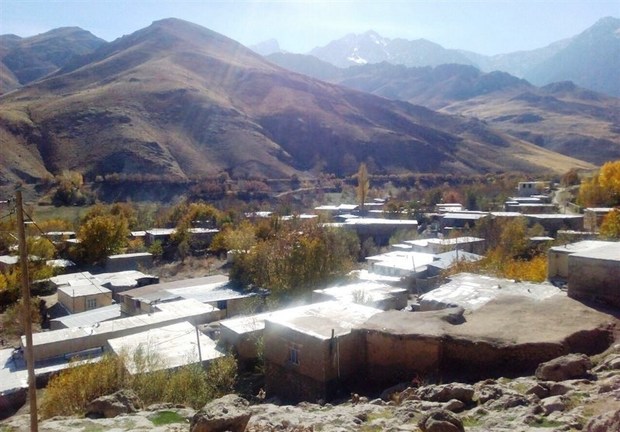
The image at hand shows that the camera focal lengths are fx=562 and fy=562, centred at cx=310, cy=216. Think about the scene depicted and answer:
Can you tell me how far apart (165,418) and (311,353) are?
334cm

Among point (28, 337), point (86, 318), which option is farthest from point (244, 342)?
point (86, 318)

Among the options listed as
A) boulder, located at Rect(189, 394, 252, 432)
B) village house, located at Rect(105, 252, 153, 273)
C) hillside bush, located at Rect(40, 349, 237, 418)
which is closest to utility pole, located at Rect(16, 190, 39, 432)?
boulder, located at Rect(189, 394, 252, 432)

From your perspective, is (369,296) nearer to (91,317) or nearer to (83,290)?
(91,317)

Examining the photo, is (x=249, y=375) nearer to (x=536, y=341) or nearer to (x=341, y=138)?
(x=536, y=341)

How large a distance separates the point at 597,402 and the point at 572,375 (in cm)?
145

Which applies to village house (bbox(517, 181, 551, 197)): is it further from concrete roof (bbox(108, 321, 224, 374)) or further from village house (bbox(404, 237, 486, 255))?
concrete roof (bbox(108, 321, 224, 374))

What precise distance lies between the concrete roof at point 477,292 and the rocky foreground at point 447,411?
446cm

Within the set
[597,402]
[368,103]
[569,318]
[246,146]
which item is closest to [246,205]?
[246,146]

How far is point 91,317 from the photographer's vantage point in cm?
2252

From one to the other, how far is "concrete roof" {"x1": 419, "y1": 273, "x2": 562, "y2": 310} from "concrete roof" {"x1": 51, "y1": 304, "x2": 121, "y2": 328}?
13100mm

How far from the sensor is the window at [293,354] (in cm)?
1229

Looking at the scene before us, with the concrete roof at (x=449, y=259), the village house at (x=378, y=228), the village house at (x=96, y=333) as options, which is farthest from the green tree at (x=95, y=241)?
the concrete roof at (x=449, y=259)

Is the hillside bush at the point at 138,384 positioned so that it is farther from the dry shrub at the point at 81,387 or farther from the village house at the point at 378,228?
the village house at the point at 378,228

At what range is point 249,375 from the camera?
15.7 metres
